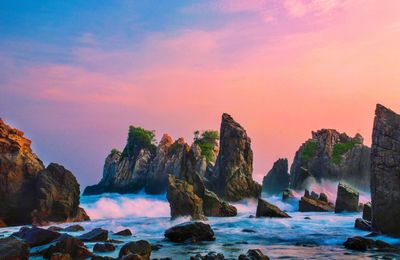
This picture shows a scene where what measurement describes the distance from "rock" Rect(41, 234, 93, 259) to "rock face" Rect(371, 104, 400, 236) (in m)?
21.5

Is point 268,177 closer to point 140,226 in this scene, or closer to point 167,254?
point 140,226

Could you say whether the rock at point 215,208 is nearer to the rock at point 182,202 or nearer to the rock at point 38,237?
the rock at point 182,202

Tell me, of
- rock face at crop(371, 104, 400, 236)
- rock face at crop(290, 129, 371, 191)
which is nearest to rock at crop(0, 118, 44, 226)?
rock face at crop(371, 104, 400, 236)

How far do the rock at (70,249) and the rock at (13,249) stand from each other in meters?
2.24

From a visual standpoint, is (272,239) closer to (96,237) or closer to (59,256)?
(96,237)

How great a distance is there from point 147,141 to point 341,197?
76.9 metres

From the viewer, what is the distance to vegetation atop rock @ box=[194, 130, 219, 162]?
12344 cm

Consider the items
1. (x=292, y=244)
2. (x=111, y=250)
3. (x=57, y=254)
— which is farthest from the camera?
(x=292, y=244)

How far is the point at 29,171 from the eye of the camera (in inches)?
1796

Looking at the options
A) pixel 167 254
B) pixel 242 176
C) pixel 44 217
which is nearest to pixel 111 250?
pixel 167 254

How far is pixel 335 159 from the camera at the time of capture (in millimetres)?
113188

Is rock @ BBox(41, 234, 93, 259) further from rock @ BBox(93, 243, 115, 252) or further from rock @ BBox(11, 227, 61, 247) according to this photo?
rock @ BBox(11, 227, 61, 247)

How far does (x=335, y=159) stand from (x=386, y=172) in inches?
3208

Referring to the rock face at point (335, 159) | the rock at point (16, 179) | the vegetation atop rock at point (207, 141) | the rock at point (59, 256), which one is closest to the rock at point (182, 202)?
the rock at point (16, 179)
